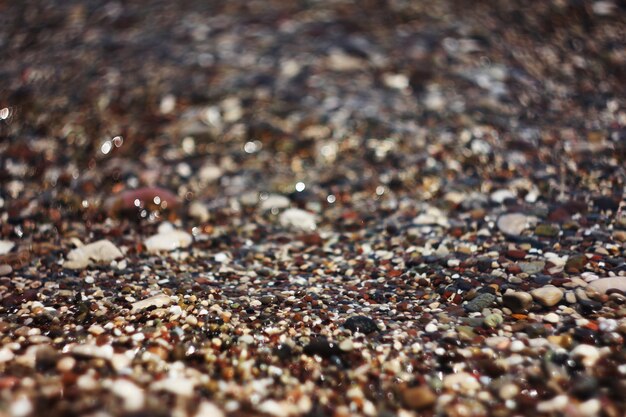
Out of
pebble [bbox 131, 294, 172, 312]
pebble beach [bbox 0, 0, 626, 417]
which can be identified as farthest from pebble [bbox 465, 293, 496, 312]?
pebble [bbox 131, 294, 172, 312]

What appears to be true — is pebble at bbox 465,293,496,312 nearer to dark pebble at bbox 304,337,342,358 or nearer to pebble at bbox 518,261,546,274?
pebble at bbox 518,261,546,274

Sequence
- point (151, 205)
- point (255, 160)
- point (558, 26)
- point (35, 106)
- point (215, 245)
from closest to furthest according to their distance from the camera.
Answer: point (215, 245), point (151, 205), point (255, 160), point (35, 106), point (558, 26)

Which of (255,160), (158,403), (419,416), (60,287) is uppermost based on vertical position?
(158,403)

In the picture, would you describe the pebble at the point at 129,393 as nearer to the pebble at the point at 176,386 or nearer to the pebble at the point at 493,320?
the pebble at the point at 176,386

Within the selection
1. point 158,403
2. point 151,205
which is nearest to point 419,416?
point 158,403

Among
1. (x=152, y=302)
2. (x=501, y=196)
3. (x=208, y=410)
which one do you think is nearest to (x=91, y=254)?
(x=152, y=302)

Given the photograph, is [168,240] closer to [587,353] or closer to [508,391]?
[508,391]

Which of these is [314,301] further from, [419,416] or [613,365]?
[613,365]
